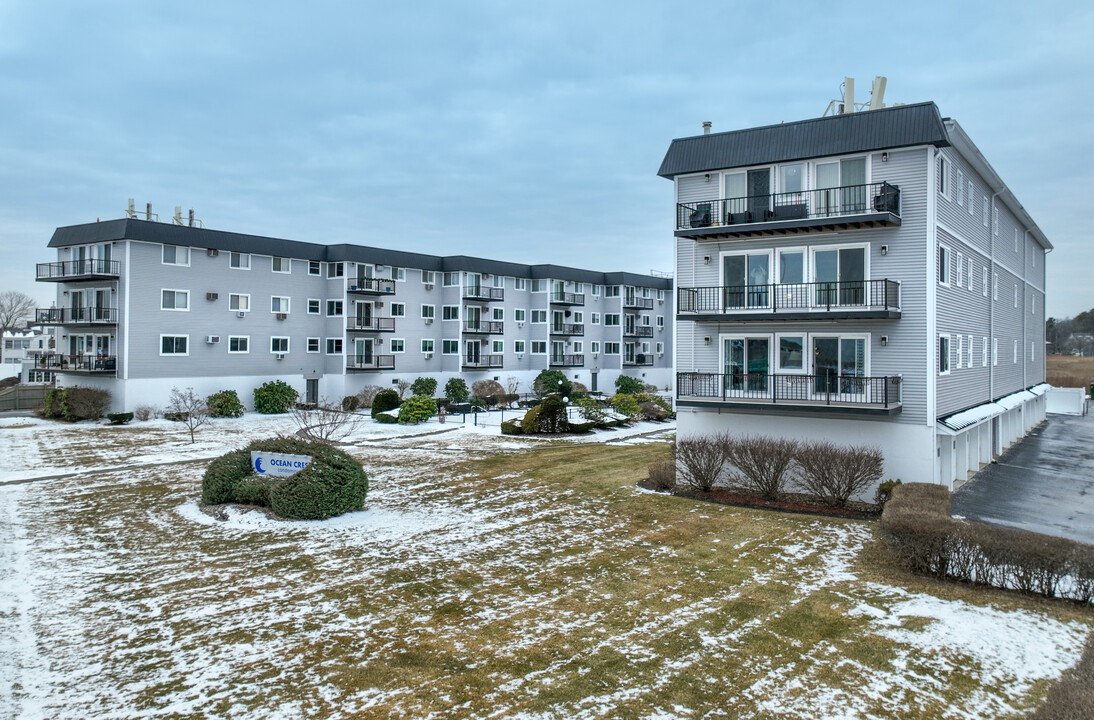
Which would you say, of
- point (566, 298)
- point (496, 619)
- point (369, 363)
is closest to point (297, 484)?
point (496, 619)

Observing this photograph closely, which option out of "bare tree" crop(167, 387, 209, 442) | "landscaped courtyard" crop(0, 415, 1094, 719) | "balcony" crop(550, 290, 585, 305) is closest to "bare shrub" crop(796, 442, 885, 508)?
"landscaped courtyard" crop(0, 415, 1094, 719)

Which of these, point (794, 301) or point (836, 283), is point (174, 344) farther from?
point (836, 283)

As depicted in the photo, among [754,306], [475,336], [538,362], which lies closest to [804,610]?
[754,306]

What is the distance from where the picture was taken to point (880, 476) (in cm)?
1780

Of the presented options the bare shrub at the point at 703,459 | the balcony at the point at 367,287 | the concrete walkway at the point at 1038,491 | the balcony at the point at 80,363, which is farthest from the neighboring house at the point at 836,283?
the balcony at the point at 80,363

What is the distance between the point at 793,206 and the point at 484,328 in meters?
37.1

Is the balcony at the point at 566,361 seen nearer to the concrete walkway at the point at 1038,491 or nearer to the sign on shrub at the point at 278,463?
the concrete walkway at the point at 1038,491

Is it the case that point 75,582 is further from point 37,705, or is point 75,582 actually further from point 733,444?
point 733,444

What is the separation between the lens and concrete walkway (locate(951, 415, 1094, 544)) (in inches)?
644

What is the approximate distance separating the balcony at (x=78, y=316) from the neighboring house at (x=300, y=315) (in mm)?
99

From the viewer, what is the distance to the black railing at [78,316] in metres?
38.9

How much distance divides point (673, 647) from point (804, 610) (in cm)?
257

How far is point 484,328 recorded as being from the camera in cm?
5462

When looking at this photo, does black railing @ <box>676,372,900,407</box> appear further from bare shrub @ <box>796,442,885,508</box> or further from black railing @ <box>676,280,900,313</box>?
black railing @ <box>676,280,900,313</box>
